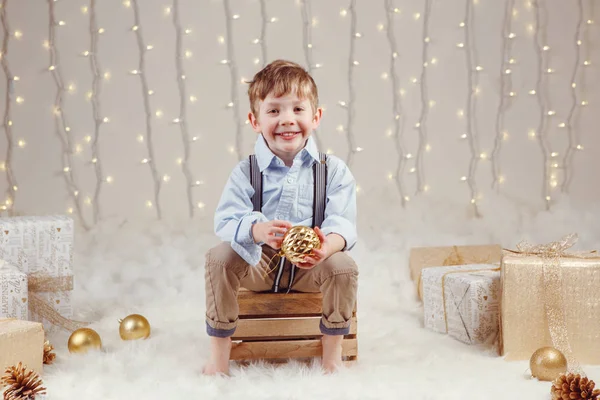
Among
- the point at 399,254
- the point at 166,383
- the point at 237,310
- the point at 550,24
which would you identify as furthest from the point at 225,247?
the point at 550,24

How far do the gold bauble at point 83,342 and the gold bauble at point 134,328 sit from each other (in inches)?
4.2

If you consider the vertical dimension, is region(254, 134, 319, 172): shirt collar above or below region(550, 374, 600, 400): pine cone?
above

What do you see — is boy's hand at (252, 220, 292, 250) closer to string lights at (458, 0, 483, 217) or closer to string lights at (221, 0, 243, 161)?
string lights at (221, 0, 243, 161)

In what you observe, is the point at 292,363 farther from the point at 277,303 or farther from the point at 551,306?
the point at 551,306

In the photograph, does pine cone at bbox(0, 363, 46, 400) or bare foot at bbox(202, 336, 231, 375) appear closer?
pine cone at bbox(0, 363, 46, 400)

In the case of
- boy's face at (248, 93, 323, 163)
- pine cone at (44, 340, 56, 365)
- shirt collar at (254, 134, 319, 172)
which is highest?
boy's face at (248, 93, 323, 163)

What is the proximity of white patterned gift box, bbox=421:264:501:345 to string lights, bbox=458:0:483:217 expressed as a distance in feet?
2.91

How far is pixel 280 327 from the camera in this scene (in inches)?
63.6

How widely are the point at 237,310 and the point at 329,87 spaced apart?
52.4 inches

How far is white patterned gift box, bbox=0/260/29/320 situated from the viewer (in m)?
1.74

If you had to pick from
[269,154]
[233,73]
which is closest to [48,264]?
[269,154]

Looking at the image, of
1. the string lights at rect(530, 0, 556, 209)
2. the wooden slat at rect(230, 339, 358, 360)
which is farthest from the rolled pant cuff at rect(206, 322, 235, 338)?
the string lights at rect(530, 0, 556, 209)

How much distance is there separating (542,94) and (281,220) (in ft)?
5.41

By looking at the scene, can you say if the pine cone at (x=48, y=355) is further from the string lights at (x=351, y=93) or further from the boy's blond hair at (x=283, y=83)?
the string lights at (x=351, y=93)
